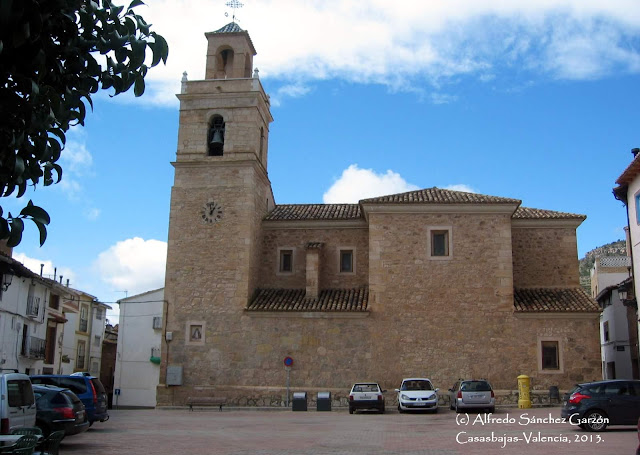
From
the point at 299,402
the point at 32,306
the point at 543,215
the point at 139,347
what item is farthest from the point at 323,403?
the point at 139,347

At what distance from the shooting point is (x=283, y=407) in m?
24.6

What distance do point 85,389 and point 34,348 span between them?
15829 millimetres

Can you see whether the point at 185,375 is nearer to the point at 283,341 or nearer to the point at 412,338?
the point at 283,341

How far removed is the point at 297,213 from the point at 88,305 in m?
22.8

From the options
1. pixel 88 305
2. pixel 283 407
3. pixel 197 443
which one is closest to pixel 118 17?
pixel 197 443

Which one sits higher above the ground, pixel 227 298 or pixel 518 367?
pixel 227 298

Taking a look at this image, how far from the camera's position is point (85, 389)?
15.5 metres

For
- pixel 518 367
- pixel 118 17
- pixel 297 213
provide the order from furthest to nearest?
pixel 297 213 < pixel 518 367 < pixel 118 17

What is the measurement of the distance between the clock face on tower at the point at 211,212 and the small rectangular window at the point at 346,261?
5.67m

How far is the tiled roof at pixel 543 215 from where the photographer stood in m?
27.2

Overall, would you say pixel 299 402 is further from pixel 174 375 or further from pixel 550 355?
pixel 550 355

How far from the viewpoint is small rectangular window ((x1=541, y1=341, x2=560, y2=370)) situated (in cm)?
2456

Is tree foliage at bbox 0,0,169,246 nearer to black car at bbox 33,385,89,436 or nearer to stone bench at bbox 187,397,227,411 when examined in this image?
black car at bbox 33,385,89,436

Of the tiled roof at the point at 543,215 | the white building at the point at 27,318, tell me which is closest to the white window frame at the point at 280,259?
the tiled roof at the point at 543,215
